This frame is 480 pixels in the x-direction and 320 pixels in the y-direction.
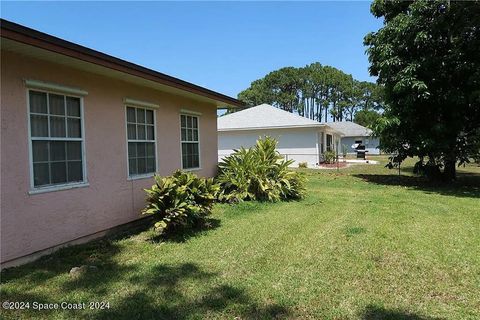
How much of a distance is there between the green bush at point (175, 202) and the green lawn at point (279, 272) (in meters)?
0.35

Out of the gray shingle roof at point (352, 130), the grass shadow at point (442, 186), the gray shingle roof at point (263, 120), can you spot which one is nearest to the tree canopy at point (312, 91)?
the gray shingle roof at point (352, 130)

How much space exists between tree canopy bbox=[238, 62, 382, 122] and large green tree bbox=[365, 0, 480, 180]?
49843 mm

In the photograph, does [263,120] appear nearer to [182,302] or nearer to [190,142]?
[190,142]

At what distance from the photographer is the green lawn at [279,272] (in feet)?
11.7

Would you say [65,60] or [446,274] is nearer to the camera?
[446,274]

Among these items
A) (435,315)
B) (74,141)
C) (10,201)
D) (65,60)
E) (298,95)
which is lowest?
(435,315)

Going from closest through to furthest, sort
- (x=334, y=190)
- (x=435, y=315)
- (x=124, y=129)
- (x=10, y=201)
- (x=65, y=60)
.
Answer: (x=435, y=315) < (x=10, y=201) < (x=65, y=60) < (x=124, y=129) < (x=334, y=190)

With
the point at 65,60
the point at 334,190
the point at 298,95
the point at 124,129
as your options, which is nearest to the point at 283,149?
the point at 334,190

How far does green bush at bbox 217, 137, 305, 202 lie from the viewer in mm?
9711

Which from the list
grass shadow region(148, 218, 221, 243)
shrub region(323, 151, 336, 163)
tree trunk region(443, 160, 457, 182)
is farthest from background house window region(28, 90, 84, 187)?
shrub region(323, 151, 336, 163)

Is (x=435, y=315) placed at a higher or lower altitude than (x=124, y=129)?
lower

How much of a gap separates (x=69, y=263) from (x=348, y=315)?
380cm

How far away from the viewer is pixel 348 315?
342 centimetres

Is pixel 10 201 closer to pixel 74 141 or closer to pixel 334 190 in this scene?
pixel 74 141
